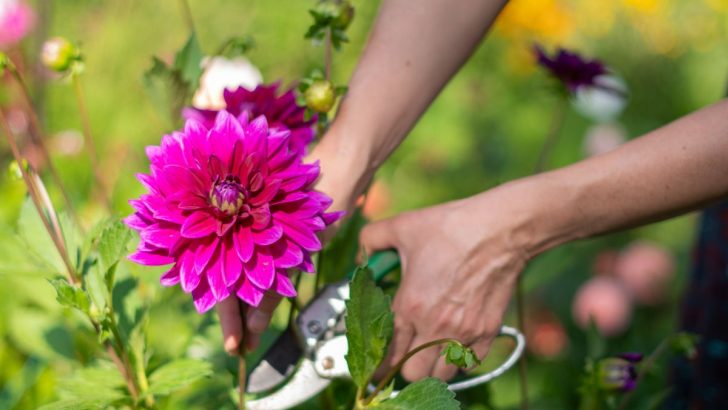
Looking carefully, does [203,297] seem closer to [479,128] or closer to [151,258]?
[151,258]

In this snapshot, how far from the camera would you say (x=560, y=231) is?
71cm

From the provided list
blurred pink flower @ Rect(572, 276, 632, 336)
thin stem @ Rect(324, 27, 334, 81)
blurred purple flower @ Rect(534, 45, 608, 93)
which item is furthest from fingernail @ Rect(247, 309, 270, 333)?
blurred pink flower @ Rect(572, 276, 632, 336)

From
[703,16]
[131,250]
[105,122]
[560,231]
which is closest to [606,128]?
[703,16]

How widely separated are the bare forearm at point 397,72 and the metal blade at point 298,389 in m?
0.17

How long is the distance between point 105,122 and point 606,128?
1.07 metres

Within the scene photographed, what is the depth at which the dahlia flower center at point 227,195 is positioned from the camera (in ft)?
1.83

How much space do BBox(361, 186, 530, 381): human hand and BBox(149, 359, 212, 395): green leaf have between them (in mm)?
158

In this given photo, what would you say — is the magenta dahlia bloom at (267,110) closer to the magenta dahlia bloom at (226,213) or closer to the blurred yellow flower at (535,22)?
the magenta dahlia bloom at (226,213)

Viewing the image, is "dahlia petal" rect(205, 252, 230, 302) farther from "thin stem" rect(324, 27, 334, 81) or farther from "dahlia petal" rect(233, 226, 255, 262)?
"thin stem" rect(324, 27, 334, 81)

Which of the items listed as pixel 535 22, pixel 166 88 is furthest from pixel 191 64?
pixel 535 22

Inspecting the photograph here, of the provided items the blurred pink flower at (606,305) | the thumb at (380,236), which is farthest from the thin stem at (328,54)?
the blurred pink flower at (606,305)

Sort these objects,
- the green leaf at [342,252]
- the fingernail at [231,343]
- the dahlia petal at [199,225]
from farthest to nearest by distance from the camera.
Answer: the green leaf at [342,252], the fingernail at [231,343], the dahlia petal at [199,225]

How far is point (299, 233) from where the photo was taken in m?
0.57

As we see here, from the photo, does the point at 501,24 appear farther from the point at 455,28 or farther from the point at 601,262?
the point at 455,28
